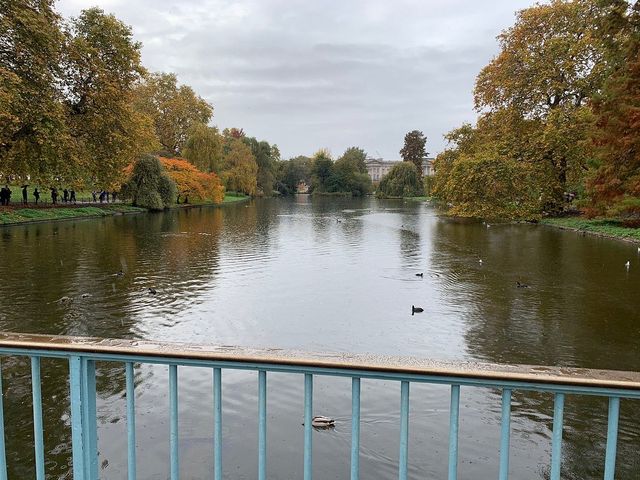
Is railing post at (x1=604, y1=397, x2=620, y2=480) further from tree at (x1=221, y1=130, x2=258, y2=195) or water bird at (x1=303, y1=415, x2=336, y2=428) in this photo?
tree at (x1=221, y1=130, x2=258, y2=195)

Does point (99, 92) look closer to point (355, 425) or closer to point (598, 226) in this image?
point (355, 425)

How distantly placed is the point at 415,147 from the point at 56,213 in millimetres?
85157

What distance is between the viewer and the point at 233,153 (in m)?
67.4

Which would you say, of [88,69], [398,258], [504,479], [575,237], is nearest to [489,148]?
[575,237]

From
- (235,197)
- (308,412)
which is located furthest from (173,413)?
(235,197)

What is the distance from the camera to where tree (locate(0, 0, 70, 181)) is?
15.8m

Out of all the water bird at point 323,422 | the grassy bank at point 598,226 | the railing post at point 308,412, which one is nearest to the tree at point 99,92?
the water bird at point 323,422

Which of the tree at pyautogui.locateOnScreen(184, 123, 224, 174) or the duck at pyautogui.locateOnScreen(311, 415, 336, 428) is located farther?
the tree at pyautogui.locateOnScreen(184, 123, 224, 174)

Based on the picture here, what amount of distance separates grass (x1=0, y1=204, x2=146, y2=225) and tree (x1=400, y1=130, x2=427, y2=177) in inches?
2988

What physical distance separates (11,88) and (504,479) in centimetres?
1745

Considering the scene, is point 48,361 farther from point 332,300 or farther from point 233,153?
point 233,153

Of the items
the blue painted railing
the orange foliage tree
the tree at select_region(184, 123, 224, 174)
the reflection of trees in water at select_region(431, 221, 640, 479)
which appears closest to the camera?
the blue painted railing

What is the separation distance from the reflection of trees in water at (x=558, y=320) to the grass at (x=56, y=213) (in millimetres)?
23065

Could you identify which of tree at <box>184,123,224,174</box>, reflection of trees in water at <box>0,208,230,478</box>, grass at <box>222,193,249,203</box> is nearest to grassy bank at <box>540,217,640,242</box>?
reflection of trees in water at <box>0,208,230,478</box>
